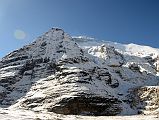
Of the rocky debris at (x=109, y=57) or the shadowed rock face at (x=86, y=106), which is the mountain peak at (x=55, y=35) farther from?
the shadowed rock face at (x=86, y=106)

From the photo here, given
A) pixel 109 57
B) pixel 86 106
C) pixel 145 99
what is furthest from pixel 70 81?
pixel 109 57

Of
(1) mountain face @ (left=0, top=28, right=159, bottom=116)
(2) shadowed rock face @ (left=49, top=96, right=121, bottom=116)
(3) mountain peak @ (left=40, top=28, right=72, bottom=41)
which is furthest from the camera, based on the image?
(3) mountain peak @ (left=40, top=28, right=72, bottom=41)

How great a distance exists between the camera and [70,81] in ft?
295

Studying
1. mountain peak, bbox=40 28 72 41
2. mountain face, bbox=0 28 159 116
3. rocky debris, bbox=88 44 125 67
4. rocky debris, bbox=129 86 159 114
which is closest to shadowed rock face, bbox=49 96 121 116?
mountain face, bbox=0 28 159 116

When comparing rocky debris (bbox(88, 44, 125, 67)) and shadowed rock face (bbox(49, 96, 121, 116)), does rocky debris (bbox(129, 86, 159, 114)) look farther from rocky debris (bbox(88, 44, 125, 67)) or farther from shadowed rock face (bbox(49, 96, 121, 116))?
rocky debris (bbox(88, 44, 125, 67))

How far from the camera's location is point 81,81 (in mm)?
89375

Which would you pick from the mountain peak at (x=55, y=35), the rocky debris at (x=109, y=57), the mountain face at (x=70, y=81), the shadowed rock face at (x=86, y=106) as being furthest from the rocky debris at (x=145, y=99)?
the mountain peak at (x=55, y=35)

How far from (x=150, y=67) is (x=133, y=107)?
58006 millimetres

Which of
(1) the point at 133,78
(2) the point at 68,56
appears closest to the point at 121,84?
(1) the point at 133,78

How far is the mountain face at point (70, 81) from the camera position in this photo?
269ft

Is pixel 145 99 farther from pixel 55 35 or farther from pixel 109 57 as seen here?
pixel 55 35

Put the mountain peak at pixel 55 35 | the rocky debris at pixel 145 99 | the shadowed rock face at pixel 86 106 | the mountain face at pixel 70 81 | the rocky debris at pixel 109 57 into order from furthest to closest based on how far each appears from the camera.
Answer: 1. the mountain peak at pixel 55 35
2. the rocky debris at pixel 109 57
3. the rocky debris at pixel 145 99
4. the mountain face at pixel 70 81
5. the shadowed rock face at pixel 86 106

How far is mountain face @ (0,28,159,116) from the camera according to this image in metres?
81.9

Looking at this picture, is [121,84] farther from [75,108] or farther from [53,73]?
[75,108]
